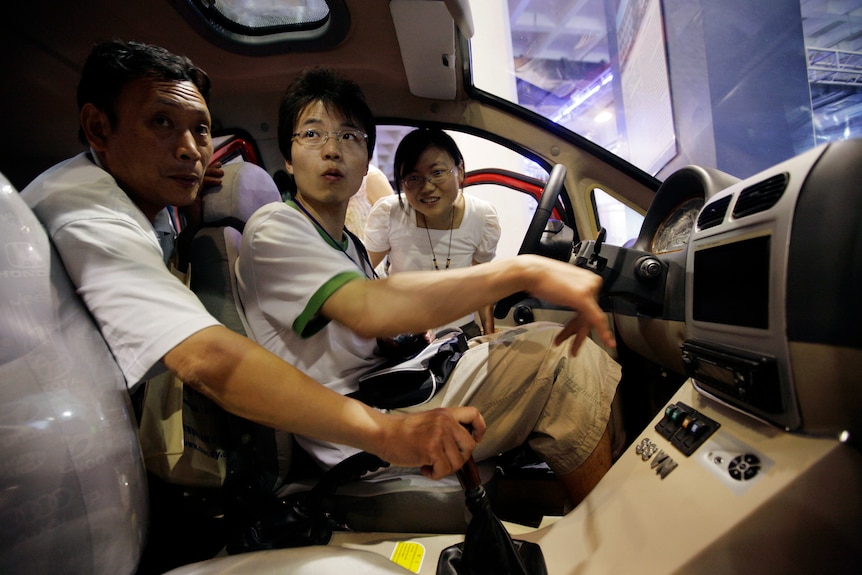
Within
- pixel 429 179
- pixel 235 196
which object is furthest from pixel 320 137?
pixel 429 179

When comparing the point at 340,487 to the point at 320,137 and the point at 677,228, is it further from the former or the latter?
the point at 677,228

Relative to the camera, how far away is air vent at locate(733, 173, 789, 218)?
25.7 inches

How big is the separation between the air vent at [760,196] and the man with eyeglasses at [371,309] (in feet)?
1.08

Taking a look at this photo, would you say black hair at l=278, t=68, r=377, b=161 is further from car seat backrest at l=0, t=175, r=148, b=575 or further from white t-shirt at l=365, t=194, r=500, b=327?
white t-shirt at l=365, t=194, r=500, b=327

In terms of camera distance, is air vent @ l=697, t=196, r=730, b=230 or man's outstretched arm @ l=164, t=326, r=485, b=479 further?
air vent @ l=697, t=196, r=730, b=230

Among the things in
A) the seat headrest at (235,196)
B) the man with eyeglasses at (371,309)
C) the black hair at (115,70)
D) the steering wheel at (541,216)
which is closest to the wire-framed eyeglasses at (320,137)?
the man with eyeglasses at (371,309)

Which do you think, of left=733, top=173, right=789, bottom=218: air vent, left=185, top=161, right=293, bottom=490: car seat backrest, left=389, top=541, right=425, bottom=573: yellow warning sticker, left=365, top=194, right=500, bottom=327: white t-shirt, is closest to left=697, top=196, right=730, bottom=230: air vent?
left=733, top=173, right=789, bottom=218: air vent

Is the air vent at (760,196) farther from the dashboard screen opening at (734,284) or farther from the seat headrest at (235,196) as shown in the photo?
the seat headrest at (235,196)

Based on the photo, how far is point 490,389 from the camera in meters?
1.08

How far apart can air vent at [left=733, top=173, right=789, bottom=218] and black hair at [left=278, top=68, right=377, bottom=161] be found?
0.98m

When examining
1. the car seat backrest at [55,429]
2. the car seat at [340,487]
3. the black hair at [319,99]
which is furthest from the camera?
the black hair at [319,99]

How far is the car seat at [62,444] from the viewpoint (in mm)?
508

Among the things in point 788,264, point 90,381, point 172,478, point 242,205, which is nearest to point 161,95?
point 242,205

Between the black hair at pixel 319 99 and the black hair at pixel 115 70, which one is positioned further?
the black hair at pixel 319 99
